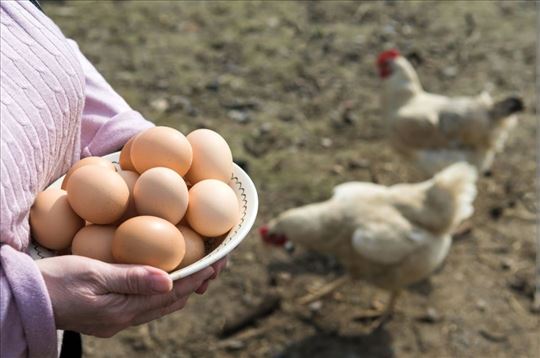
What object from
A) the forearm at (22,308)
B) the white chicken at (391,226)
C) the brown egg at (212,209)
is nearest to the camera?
the forearm at (22,308)

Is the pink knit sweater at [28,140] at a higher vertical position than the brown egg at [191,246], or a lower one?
higher

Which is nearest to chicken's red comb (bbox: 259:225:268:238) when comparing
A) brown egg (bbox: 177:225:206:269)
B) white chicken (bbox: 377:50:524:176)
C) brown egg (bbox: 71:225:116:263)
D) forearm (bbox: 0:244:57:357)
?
white chicken (bbox: 377:50:524:176)

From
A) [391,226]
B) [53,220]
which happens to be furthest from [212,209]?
[391,226]

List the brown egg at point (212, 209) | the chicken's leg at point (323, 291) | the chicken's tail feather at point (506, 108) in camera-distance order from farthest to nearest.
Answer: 1. the chicken's tail feather at point (506, 108)
2. the chicken's leg at point (323, 291)
3. the brown egg at point (212, 209)

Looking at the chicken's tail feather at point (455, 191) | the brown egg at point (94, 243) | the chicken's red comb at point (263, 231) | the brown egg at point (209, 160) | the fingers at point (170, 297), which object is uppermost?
the brown egg at point (209, 160)

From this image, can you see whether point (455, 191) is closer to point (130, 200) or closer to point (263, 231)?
point (263, 231)

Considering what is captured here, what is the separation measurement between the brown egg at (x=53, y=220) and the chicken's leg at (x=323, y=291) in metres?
1.82

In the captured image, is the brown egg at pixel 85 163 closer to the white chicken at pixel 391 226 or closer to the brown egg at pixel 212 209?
the brown egg at pixel 212 209

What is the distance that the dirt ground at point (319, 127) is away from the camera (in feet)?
8.91

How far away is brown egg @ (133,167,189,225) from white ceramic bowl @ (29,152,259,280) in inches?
4.2

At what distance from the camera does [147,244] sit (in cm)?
107

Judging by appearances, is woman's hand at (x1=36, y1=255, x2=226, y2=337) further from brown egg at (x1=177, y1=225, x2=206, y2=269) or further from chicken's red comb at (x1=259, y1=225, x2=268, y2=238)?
chicken's red comb at (x1=259, y1=225, x2=268, y2=238)

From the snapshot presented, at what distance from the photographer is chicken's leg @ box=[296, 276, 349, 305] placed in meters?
2.85

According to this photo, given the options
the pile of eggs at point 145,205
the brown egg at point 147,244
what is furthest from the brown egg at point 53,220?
the brown egg at point 147,244
